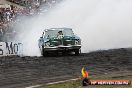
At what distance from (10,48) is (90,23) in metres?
8.01

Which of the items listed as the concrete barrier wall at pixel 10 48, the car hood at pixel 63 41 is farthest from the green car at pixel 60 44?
the concrete barrier wall at pixel 10 48

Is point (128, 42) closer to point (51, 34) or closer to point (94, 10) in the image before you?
point (94, 10)

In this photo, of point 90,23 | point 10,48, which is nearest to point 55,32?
point 10,48

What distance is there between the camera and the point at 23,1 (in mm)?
39594

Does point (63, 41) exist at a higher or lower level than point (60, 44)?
higher

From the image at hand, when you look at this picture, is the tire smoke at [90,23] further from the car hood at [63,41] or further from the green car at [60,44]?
the car hood at [63,41]

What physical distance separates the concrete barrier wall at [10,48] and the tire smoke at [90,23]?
0.53 meters

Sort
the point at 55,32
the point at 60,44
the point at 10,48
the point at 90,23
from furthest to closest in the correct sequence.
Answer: the point at 90,23, the point at 10,48, the point at 55,32, the point at 60,44

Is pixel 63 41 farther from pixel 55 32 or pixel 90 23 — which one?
pixel 90 23

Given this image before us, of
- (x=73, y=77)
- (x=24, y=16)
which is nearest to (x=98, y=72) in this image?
(x=73, y=77)

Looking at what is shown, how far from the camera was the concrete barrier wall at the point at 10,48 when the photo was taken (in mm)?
23469

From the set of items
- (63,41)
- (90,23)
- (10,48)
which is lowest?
(10,48)

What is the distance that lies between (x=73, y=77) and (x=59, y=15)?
23248 millimetres

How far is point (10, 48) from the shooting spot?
943 inches
